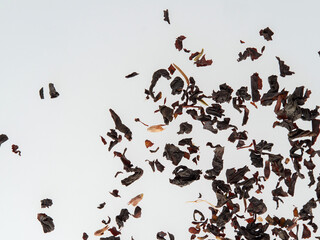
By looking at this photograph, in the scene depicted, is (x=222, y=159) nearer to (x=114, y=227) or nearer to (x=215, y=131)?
(x=215, y=131)

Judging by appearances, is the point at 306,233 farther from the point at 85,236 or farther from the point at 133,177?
the point at 85,236

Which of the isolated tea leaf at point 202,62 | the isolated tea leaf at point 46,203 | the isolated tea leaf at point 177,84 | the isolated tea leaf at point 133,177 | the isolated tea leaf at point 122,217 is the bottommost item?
the isolated tea leaf at point 122,217

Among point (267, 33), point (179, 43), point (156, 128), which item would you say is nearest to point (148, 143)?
point (156, 128)

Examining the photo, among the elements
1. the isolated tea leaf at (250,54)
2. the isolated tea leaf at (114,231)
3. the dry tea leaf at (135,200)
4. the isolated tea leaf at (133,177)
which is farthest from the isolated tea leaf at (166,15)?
the isolated tea leaf at (114,231)

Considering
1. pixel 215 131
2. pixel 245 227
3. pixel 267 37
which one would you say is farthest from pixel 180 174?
pixel 267 37

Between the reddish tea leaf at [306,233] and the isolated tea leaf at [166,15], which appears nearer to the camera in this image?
the reddish tea leaf at [306,233]

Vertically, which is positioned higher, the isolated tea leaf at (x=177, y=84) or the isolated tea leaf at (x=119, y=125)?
the isolated tea leaf at (x=177, y=84)

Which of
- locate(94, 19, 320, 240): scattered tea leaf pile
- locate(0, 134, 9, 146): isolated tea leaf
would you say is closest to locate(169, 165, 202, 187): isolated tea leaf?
locate(94, 19, 320, 240): scattered tea leaf pile

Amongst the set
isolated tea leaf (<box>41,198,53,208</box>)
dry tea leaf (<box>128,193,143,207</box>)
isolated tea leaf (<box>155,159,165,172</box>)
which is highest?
isolated tea leaf (<box>155,159,165,172</box>)

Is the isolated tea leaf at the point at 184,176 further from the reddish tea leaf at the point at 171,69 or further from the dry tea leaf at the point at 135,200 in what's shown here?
the reddish tea leaf at the point at 171,69

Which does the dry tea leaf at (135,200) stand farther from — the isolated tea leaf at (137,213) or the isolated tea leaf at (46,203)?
the isolated tea leaf at (46,203)

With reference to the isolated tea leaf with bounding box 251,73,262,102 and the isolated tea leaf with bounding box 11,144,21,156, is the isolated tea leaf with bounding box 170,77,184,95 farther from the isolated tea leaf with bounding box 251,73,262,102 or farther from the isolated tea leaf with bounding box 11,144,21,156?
the isolated tea leaf with bounding box 11,144,21,156

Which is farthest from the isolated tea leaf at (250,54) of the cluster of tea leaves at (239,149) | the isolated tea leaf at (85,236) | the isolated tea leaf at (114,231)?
the isolated tea leaf at (85,236)

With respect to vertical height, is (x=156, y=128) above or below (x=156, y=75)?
below
